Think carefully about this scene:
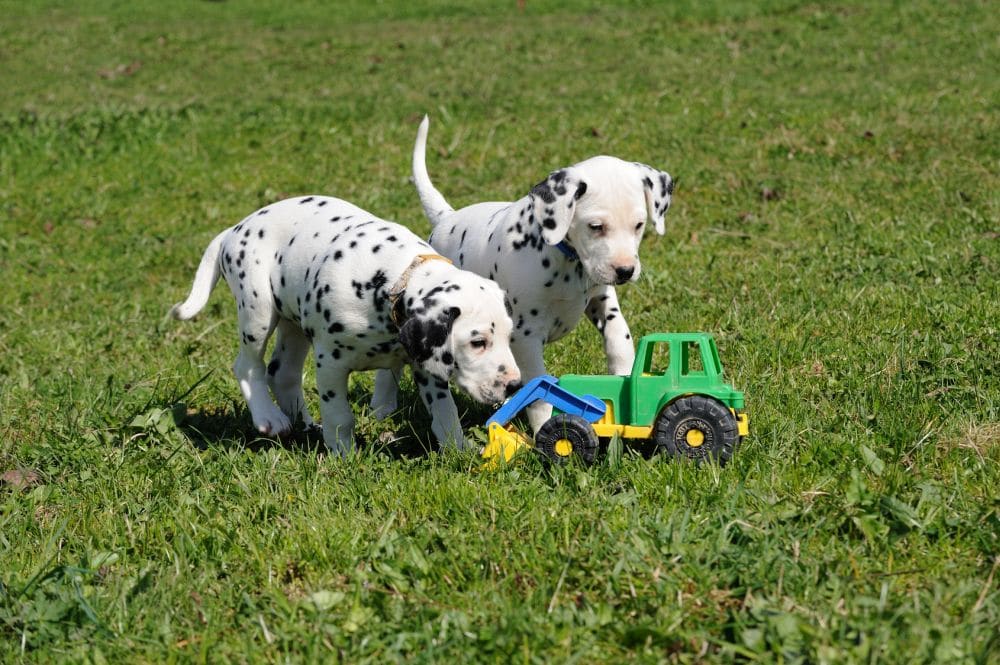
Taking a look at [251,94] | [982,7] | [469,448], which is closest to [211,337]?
[469,448]

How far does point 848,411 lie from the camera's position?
527cm

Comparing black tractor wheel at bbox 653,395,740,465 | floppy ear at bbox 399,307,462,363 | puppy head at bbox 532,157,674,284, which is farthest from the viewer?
puppy head at bbox 532,157,674,284

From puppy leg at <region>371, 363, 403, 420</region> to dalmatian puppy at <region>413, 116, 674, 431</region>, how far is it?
942 mm

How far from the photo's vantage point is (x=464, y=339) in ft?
16.3

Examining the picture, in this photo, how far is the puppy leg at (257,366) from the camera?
6156 mm

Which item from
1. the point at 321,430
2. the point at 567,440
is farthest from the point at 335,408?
the point at 567,440

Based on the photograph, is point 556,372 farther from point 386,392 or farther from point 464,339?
point 464,339

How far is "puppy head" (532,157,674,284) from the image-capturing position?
17.6ft

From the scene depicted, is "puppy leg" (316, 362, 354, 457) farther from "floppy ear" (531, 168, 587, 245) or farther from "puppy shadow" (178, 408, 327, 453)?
"floppy ear" (531, 168, 587, 245)

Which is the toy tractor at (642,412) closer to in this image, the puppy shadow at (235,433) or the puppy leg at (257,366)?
the puppy shadow at (235,433)

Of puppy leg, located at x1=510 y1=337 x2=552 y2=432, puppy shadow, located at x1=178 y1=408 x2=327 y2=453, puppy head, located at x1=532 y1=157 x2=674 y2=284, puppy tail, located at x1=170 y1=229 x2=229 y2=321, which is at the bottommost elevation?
puppy shadow, located at x1=178 y1=408 x2=327 y2=453

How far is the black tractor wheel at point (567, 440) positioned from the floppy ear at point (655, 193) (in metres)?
1.30

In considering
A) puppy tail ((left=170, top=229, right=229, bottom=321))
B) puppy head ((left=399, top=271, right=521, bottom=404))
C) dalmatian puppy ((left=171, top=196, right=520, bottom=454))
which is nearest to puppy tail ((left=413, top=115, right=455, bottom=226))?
dalmatian puppy ((left=171, top=196, right=520, bottom=454))

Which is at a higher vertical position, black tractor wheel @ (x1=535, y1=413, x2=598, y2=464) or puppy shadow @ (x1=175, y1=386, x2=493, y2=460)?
black tractor wheel @ (x1=535, y1=413, x2=598, y2=464)
